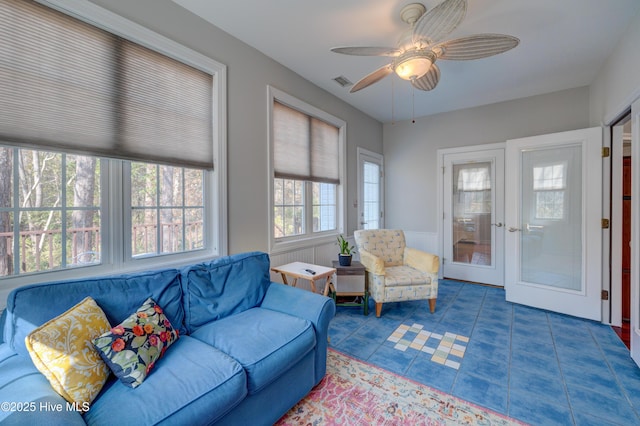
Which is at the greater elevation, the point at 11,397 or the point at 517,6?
the point at 517,6

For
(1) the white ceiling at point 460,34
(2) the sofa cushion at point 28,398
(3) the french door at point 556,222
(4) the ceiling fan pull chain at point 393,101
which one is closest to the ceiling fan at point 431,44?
(1) the white ceiling at point 460,34

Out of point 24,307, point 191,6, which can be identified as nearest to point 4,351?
point 24,307

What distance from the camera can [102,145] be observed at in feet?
5.68

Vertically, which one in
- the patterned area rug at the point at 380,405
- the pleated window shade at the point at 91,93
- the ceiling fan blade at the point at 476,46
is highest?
the ceiling fan blade at the point at 476,46

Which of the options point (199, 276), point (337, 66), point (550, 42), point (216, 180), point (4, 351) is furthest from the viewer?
point (337, 66)

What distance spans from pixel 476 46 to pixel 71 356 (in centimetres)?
278

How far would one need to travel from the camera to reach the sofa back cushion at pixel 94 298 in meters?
1.23

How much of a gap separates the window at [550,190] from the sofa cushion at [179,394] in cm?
374

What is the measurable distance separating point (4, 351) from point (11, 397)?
45 cm

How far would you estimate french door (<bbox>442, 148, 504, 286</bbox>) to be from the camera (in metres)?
4.03

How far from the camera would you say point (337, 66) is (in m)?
2.96

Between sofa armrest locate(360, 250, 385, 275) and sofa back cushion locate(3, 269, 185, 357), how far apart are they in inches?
77.1

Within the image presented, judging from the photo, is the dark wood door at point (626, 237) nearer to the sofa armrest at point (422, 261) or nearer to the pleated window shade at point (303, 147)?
the sofa armrest at point (422, 261)

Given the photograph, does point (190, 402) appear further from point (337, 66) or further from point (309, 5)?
point (337, 66)
